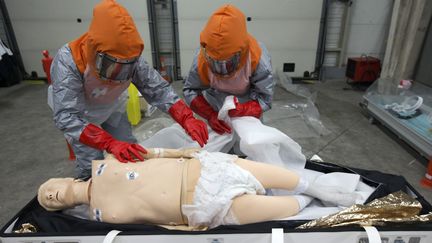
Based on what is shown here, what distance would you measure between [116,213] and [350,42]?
14.8 ft

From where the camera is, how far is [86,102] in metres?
1.55

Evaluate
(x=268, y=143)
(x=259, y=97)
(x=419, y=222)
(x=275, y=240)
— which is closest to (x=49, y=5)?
(x=259, y=97)

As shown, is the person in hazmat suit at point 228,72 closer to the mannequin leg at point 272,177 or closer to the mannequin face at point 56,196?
the mannequin leg at point 272,177

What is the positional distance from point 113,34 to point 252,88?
86 centimetres

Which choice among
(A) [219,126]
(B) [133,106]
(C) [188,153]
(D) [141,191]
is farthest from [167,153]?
(B) [133,106]

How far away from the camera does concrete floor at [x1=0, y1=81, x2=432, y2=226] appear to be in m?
2.26

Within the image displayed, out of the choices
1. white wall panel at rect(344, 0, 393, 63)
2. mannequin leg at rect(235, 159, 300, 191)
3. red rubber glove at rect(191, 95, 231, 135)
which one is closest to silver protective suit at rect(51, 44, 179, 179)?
red rubber glove at rect(191, 95, 231, 135)

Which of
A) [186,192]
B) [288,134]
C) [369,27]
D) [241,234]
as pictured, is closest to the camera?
[241,234]

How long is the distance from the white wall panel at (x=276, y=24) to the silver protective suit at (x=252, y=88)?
2.95m

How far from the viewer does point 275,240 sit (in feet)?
3.48

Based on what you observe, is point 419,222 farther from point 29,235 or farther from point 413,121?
point 413,121

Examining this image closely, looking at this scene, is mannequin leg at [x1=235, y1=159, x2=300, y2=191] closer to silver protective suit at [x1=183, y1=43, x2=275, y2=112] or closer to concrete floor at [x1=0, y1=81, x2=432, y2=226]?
silver protective suit at [x1=183, y1=43, x2=275, y2=112]

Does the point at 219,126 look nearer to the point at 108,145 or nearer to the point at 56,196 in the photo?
the point at 108,145

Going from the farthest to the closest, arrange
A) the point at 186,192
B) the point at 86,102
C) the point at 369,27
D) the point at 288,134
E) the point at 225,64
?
1. the point at 369,27
2. the point at 288,134
3. the point at 86,102
4. the point at 225,64
5. the point at 186,192
